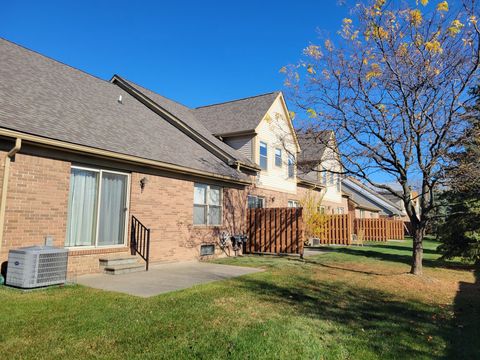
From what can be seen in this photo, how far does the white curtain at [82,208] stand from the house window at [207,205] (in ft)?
14.8

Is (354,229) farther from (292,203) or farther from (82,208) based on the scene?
(82,208)

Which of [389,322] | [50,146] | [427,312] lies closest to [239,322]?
[389,322]

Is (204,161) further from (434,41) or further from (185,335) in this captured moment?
(185,335)

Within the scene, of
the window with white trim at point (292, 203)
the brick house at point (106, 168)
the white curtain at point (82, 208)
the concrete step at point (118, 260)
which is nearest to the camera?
the brick house at point (106, 168)

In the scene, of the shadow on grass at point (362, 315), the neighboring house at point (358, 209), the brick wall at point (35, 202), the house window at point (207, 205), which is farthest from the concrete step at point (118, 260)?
the neighboring house at point (358, 209)

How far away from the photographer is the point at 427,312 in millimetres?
6742

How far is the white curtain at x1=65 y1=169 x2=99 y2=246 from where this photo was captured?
893cm

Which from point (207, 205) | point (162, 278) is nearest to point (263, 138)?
point (207, 205)

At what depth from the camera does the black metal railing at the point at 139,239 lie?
406 inches

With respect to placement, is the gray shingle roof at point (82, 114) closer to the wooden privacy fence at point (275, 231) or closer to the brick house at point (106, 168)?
the brick house at point (106, 168)

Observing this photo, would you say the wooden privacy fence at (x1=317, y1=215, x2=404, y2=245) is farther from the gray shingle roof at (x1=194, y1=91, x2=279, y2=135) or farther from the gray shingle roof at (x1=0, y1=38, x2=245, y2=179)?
the gray shingle roof at (x1=0, y1=38, x2=245, y2=179)

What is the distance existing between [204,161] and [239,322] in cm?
934

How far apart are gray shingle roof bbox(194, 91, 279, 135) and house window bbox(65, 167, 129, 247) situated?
30.6 ft

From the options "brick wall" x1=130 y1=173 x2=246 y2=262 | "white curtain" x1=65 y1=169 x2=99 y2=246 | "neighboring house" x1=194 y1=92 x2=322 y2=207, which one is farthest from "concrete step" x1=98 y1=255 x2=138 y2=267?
Result: "neighboring house" x1=194 y1=92 x2=322 y2=207
